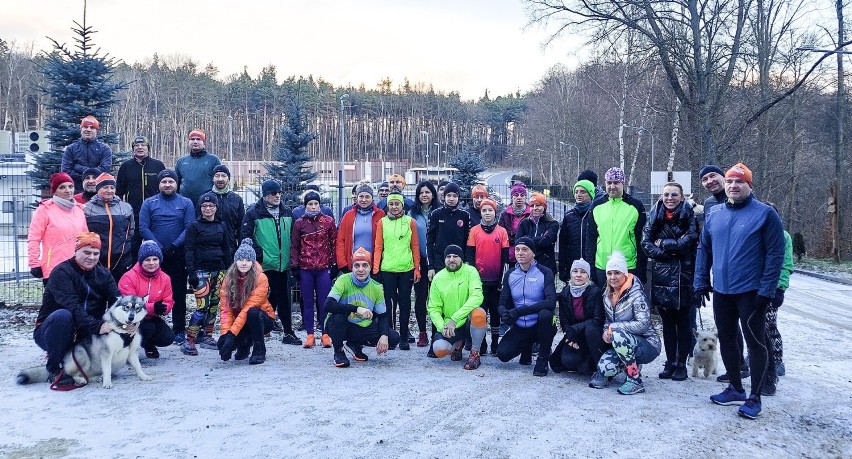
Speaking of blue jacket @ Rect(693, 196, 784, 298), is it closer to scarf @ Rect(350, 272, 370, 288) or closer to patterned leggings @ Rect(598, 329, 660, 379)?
patterned leggings @ Rect(598, 329, 660, 379)

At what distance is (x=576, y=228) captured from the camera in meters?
7.55

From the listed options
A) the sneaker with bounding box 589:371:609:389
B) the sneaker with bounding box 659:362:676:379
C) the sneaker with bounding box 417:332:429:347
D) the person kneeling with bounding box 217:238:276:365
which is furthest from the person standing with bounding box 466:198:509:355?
the person kneeling with bounding box 217:238:276:365

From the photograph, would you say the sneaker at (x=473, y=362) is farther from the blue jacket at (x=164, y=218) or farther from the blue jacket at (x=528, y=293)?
the blue jacket at (x=164, y=218)

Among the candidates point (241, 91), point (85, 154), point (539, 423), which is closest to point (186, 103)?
point (241, 91)

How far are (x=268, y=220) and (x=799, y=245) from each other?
22500 mm

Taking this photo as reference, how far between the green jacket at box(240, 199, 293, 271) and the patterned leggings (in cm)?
402

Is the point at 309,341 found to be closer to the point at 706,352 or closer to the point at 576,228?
the point at 576,228

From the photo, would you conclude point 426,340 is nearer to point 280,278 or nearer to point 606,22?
point 280,278

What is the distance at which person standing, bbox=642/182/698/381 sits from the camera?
618cm

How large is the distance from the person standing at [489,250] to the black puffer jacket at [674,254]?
1.85 meters

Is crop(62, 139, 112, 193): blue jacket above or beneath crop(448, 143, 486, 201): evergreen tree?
beneath

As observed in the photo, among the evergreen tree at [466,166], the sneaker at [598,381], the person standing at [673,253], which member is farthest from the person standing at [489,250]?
the evergreen tree at [466,166]

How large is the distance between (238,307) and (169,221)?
157 cm

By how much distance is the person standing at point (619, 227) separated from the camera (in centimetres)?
666
